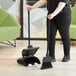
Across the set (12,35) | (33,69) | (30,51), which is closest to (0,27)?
(12,35)

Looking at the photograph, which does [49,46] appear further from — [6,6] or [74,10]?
[6,6]

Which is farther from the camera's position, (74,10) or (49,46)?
(74,10)

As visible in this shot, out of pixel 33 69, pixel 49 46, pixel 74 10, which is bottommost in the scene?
pixel 33 69

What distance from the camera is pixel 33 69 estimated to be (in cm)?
392

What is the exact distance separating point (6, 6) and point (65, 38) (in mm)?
2814

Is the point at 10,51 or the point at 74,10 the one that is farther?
the point at 74,10

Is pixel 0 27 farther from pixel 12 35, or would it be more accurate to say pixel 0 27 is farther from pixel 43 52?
pixel 43 52

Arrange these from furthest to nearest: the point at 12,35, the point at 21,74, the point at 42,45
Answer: the point at 42,45, the point at 12,35, the point at 21,74

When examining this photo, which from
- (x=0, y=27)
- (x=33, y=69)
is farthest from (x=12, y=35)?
(x=33, y=69)

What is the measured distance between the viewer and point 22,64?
4184 millimetres

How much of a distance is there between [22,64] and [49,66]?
0.49 metres

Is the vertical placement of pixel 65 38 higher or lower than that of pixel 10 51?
higher

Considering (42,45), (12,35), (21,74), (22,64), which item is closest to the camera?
(21,74)

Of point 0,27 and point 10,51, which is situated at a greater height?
point 0,27
